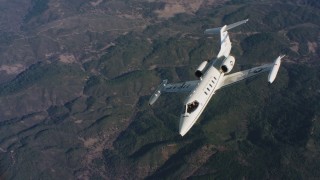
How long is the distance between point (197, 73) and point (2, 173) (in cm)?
8279

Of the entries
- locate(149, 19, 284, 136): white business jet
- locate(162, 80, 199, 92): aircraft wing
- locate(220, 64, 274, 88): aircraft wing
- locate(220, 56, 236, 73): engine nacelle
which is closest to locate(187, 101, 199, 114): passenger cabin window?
locate(149, 19, 284, 136): white business jet

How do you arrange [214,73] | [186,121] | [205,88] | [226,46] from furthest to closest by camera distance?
[226,46]
[214,73]
[205,88]
[186,121]

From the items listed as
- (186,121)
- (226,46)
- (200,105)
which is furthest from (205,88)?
(226,46)

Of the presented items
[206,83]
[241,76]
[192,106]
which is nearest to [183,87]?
[206,83]

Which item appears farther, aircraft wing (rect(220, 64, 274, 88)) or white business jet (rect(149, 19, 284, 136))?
aircraft wing (rect(220, 64, 274, 88))

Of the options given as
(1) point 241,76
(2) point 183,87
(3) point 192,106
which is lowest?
(2) point 183,87

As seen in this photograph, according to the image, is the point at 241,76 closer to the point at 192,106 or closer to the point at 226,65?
the point at 226,65

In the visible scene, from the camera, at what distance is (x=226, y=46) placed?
12550cm

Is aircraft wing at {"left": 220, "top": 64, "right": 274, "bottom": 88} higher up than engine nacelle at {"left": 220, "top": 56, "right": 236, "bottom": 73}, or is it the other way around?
engine nacelle at {"left": 220, "top": 56, "right": 236, "bottom": 73}

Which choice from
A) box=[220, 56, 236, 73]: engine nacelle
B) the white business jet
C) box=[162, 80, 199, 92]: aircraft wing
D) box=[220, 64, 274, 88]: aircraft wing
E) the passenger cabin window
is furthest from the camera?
box=[162, 80, 199, 92]: aircraft wing

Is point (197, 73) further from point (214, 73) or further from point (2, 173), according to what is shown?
point (2, 173)

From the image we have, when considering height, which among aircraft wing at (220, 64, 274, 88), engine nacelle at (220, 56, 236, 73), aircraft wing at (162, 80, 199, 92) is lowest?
aircraft wing at (162, 80, 199, 92)

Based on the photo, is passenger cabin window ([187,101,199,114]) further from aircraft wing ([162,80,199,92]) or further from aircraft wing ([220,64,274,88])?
aircraft wing ([220,64,274,88])

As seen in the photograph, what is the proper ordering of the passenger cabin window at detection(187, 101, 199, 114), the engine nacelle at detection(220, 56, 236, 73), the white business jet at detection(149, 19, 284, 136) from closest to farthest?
1. the white business jet at detection(149, 19, 284, 136)
2. the passenger cabin window at detection(187, 101, 199, 114)
3. the engine nacelle at detection(220, 56, 236, 73)
